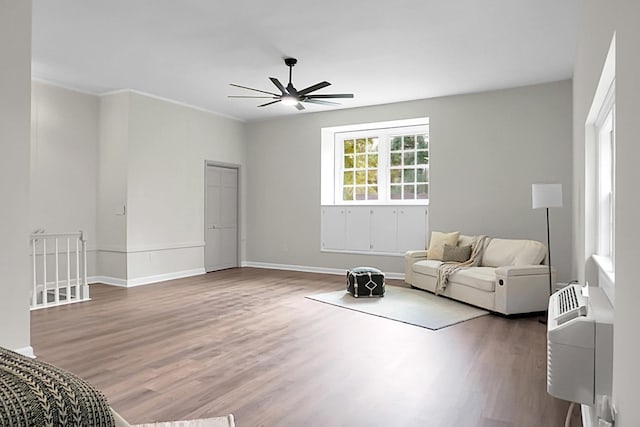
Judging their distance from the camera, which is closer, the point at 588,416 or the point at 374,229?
the point at 588,416

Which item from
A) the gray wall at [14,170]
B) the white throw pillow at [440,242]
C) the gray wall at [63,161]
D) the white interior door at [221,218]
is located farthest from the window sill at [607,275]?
the white interior door at [221,218]

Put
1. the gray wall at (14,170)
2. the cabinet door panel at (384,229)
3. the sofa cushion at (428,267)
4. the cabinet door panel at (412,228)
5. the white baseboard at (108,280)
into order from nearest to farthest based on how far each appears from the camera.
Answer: the gray wall at (14,170), the sofa cushion at (428,267), the white baseboard at (108,280), the cabinet door panel at (412,228), the cabinet door panel at (384,229)

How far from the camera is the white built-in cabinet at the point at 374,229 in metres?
7.30

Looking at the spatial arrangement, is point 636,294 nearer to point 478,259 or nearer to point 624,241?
point 624,241

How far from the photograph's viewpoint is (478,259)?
5.99 m

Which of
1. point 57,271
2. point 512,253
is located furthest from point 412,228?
point 57,271

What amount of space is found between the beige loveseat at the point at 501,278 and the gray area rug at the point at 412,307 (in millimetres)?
155

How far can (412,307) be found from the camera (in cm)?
518

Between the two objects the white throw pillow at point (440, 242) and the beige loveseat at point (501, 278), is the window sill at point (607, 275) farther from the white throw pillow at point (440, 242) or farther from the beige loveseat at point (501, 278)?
the white throw pillow at point (440, 242)

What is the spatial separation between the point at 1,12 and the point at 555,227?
21.3ft

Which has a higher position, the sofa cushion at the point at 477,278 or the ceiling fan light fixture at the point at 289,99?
the ceiling fan light fixture at the point at 289,99

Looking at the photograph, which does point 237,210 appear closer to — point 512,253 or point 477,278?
A: point 477,278

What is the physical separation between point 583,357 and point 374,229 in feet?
18.9

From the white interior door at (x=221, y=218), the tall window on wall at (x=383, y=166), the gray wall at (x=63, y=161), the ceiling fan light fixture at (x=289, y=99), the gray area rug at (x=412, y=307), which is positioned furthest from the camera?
the white interior door at (x=221, y=218)
